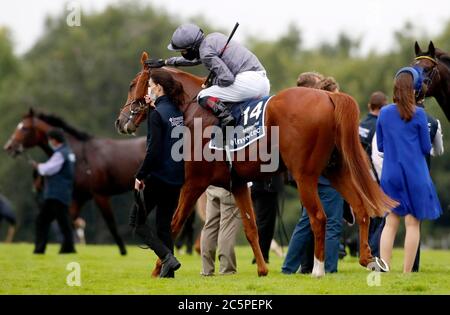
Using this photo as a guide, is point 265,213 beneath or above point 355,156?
beneath

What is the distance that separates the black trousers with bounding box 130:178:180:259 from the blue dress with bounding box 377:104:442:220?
229cm

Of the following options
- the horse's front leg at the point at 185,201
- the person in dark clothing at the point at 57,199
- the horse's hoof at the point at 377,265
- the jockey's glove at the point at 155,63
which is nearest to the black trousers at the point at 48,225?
the person in dark clothing at the point at 57,199

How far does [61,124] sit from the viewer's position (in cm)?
2073

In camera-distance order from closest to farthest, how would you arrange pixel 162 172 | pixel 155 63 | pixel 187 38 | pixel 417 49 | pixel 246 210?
pixel 162 172
pixel 187 38
pixel 246 210
pixel 155 63
pixel 417 49

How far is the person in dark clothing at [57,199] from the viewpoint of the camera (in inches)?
727

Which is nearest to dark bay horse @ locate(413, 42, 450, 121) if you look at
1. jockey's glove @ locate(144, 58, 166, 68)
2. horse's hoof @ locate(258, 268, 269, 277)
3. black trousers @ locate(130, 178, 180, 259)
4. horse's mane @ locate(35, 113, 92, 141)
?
horse's hoof @ locate(258, 268, 269, 277)

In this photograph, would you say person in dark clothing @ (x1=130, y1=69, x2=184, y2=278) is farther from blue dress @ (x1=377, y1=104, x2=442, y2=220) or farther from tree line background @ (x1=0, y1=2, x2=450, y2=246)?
tree line background @ (x1=0, y1=2, x2=450, y2=246)

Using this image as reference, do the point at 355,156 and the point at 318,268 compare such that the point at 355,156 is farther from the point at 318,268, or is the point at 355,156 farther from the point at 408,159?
the point at 318,268

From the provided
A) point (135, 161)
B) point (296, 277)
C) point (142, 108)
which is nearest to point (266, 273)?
point (296, 277)

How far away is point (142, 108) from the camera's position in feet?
39.3

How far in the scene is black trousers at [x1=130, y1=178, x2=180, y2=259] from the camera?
10922 millimetres

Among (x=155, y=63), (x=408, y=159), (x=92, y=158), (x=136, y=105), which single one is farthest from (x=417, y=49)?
(x=92, y=158)

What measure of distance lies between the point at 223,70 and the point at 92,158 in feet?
33.3
